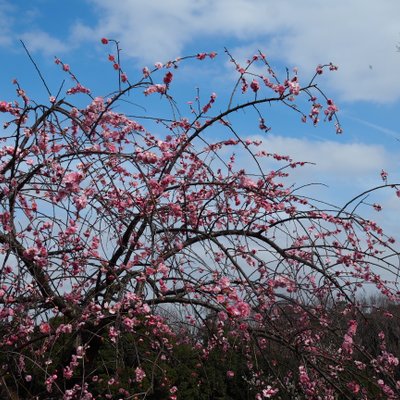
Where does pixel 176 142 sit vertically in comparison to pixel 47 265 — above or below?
above

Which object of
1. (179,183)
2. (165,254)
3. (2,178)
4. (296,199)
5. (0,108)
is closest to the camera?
(165,254)

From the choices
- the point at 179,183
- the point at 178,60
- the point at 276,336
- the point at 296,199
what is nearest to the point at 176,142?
the point at 179,183

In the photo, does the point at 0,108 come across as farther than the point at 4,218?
Yes

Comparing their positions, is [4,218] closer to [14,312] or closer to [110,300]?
[14,312]

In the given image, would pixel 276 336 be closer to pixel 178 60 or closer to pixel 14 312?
pixel 14 312

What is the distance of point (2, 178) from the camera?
362 cm

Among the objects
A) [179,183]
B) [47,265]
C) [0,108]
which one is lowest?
[47,265]

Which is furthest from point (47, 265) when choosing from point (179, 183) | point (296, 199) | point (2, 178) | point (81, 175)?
point (296, 199)

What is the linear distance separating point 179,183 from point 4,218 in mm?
1368

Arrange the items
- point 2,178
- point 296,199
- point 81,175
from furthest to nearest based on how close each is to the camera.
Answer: point 296,199 < point 2,178 < point 81,175

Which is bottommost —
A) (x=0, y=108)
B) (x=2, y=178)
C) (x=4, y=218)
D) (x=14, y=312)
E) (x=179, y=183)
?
(x=14, y=312)

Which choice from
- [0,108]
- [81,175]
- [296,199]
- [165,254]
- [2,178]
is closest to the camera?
[81,175]

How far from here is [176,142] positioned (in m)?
4.59

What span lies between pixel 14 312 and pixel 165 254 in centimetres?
119
